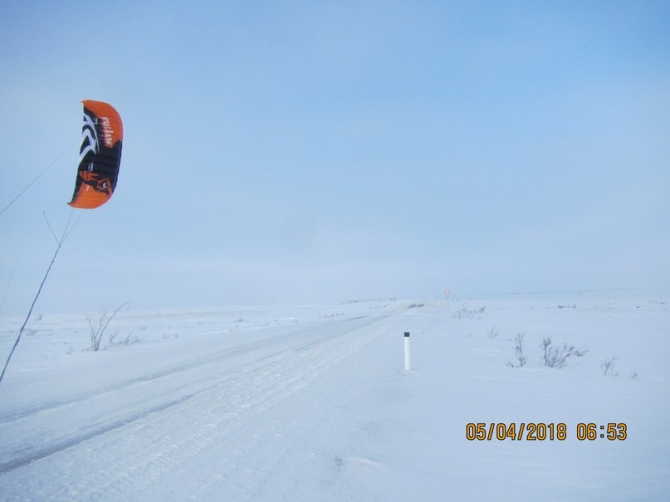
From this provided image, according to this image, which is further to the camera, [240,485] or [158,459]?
[158,459]

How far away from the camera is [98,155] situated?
7230mm

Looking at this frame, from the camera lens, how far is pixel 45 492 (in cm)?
309

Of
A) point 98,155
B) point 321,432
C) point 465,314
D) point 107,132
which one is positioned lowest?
point 465,314

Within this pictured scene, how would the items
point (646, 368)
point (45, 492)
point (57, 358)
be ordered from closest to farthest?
point (45, 492) < point (646, 368) < point (57, 358)

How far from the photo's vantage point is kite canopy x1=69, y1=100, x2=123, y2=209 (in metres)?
6.89

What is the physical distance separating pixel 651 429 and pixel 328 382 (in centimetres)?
491

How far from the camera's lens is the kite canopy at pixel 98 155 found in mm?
6895

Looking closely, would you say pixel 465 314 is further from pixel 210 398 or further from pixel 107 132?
pixel 107 132

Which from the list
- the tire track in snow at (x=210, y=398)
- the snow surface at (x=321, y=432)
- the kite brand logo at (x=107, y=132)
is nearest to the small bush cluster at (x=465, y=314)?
the snow surface at (x=321, y=432)

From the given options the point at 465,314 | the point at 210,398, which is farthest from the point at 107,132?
the point at 465,314

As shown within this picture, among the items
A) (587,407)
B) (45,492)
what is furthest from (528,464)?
(45,492)

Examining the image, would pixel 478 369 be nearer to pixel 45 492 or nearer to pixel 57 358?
pixel 45 492
